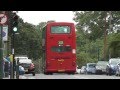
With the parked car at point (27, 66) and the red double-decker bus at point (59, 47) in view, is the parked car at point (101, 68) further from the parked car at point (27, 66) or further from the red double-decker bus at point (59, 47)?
the red double-decker bus at point (59, 47)

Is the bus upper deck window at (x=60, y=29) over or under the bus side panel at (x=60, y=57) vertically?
over

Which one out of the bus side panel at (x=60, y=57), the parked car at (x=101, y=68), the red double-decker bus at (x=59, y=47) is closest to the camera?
the red double-decker bus at (x=59, y=47)

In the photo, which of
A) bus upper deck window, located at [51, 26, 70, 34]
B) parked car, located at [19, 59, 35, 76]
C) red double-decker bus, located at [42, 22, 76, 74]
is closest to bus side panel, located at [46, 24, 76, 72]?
red double-decker bus, located at [42, 22, 76, 74]

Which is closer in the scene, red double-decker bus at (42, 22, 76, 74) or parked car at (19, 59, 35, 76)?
red double-decker bus at (42, 22, 76, 74)

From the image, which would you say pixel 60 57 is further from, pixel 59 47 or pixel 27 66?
pixel 27 66

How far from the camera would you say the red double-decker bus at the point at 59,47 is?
38.7m

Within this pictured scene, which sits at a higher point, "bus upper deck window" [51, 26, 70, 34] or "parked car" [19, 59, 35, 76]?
"bus upper deck window" [51, 26, 70, 34]

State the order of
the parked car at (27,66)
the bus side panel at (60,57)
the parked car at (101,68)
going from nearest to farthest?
the bus side panel at (60,57)
the parked car at (27,66)
the parked car at (101,68)

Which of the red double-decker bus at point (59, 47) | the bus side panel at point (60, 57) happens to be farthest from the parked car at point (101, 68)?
the bus side panel at point (60, 57)

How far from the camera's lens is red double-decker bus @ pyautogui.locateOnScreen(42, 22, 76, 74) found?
3866cm

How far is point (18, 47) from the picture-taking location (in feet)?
305

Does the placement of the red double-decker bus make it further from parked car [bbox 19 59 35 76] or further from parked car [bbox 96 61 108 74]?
parked car [bbox 96 61 108 74]
